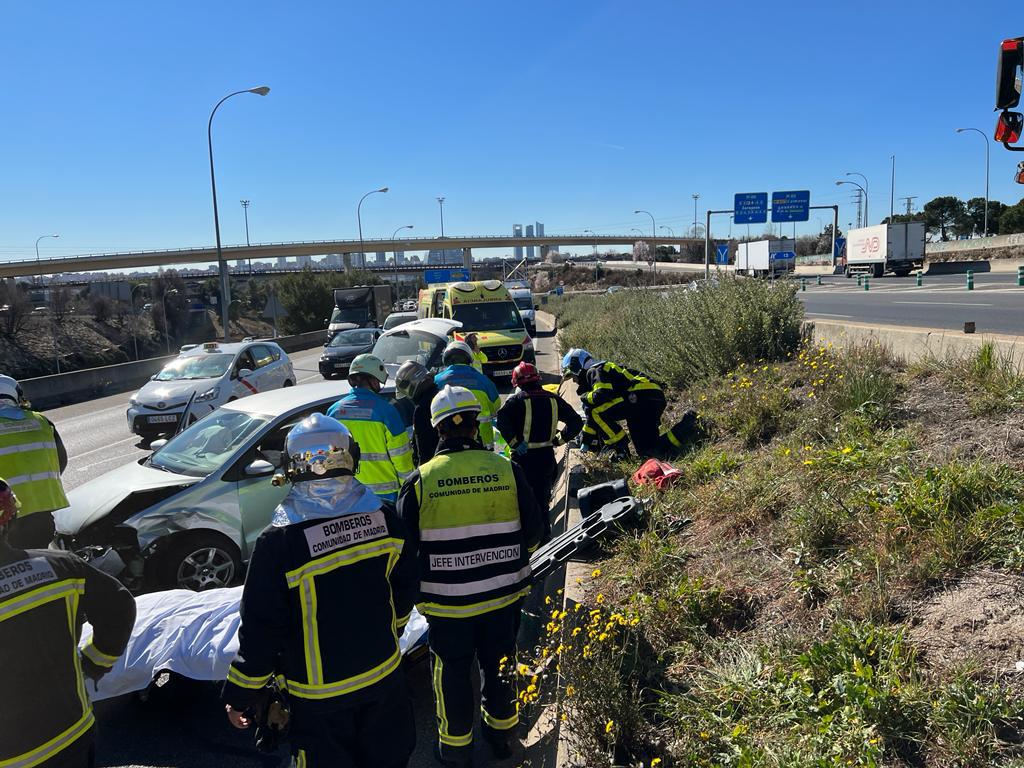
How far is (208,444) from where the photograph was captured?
589 cm

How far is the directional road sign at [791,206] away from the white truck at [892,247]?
429cm

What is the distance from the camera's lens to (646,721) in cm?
300

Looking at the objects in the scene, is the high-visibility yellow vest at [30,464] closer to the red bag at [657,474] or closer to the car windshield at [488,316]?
the red bag at [657,474]

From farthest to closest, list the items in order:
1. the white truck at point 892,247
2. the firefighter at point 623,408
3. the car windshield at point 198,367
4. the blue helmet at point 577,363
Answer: the white truck at point 892,247 → the car windshield at point 198,367 → the blue helmet at point 577,363 → the firefighter at point 623,408

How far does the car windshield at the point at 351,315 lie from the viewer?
2819 centimetres

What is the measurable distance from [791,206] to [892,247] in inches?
256

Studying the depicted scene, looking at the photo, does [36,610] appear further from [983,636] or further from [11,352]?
[11,352]

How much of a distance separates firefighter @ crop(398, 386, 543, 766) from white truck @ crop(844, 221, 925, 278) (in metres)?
44.2

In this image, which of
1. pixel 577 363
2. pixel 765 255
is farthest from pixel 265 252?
pixel 577 363

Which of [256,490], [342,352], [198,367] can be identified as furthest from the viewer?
[342,352]

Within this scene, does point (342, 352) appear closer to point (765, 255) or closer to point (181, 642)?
point (181, 642)

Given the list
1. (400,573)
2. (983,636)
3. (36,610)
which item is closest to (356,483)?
(400,573)

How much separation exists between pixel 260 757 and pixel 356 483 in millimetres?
2092

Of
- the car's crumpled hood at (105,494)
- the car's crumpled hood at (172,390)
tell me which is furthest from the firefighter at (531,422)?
the car's crumpled hood at (172,390)
